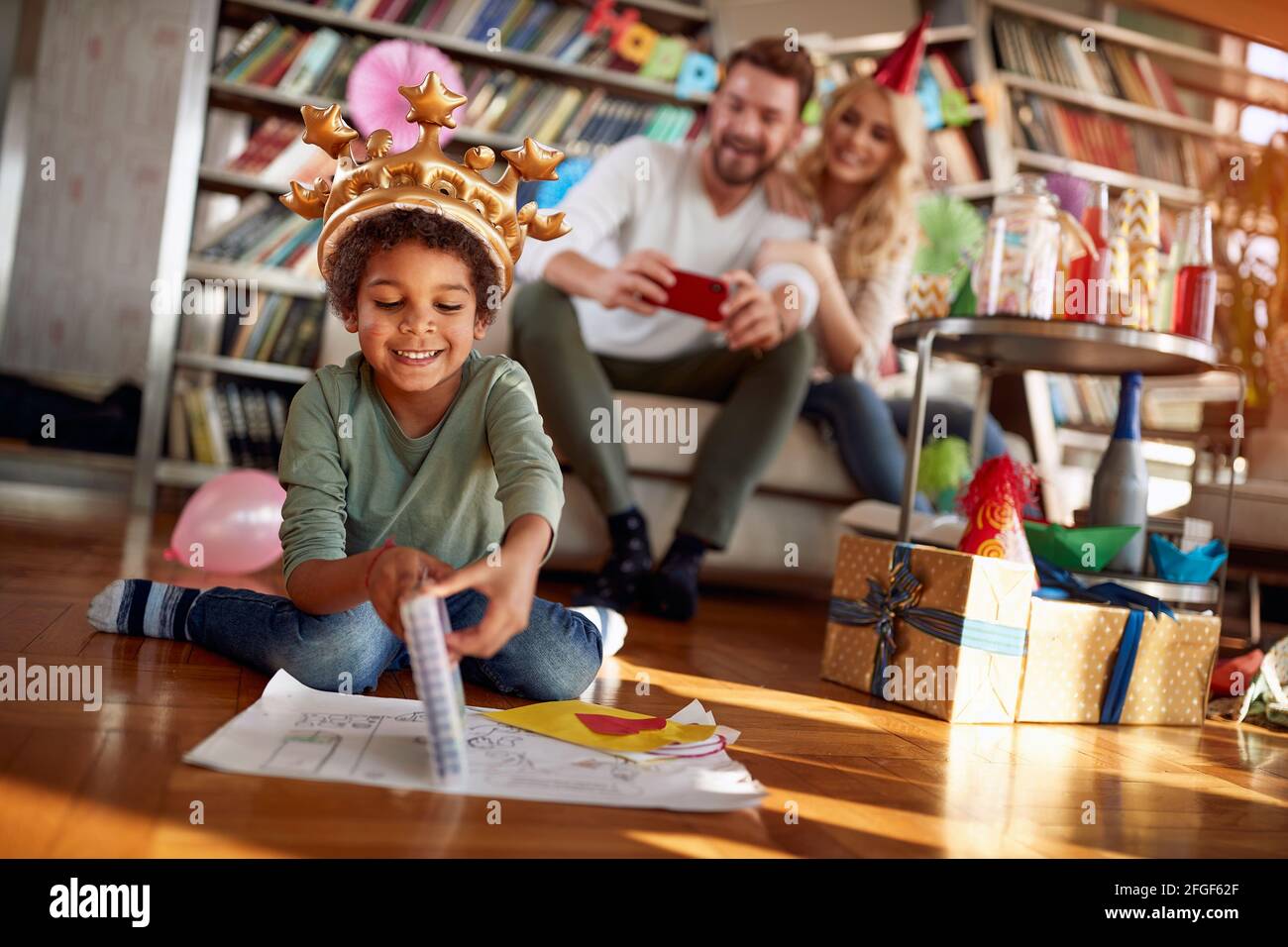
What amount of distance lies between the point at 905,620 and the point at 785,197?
1371 mm

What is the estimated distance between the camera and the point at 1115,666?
1448mm

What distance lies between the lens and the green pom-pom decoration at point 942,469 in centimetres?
223

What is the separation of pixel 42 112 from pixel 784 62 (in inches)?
123

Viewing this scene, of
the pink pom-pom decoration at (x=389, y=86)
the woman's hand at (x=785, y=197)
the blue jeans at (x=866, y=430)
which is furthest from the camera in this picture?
the woman's hand at (x=785, y=197)

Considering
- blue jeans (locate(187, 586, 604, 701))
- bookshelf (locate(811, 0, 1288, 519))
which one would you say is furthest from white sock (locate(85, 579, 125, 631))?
bookshelf (locate(811, 0, 1288, 519))

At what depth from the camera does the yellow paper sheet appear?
95 cm

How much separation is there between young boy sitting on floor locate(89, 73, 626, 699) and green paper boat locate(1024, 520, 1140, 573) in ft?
2.42

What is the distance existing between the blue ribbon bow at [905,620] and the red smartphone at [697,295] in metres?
0.77

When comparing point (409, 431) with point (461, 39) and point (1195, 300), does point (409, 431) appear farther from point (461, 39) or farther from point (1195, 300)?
point (461, 39)

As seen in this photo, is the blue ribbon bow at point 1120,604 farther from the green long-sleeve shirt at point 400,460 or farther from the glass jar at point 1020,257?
the green long-sleeve shirt at point 400,460

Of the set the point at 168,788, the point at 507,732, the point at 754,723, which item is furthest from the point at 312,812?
the point at 754,723

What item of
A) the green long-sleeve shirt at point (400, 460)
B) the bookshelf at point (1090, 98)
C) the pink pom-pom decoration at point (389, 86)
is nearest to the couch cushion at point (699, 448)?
the pink pom-pom decoration at point (389, 86)

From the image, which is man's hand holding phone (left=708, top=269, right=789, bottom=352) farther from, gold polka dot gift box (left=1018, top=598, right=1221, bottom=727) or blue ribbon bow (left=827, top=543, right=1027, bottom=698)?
gold polka dot gift box (left=1018, top=598, right=1221, bottom=727)

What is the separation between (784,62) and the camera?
2369mm
